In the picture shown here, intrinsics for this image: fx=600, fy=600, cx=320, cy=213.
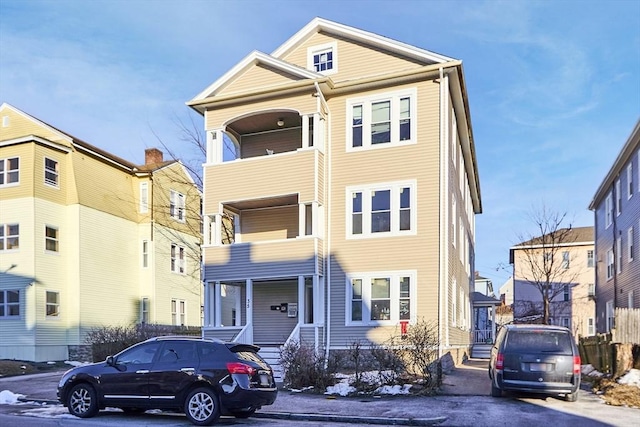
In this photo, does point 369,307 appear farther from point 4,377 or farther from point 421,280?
point 4,377

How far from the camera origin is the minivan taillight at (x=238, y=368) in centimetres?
1062

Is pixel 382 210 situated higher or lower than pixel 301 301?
higher

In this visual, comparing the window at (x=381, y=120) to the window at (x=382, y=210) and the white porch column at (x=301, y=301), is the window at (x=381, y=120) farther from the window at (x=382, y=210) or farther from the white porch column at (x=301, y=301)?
the white porch column at (x=301, y=301)

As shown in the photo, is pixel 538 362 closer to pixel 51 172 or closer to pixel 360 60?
pixel 360 60

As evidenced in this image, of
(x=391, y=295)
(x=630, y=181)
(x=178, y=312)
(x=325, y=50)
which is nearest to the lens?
(x=391, y=295)

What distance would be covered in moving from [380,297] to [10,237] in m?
18.0

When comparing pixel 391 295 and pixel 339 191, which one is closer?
pixel 391 295

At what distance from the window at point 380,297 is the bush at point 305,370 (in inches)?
144

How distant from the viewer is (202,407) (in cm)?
1057

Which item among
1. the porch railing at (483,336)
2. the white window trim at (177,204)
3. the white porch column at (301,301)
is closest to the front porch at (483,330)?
the porch railing at (483,336)

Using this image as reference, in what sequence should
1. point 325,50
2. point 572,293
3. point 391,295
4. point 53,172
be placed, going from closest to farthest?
point 391,295 → point 325,50 → point 53,172 → point 572,293

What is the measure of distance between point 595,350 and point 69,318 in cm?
2246

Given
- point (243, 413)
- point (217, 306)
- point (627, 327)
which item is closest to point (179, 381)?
point (243, 413)

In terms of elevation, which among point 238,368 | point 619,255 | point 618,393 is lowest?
point 618,393
